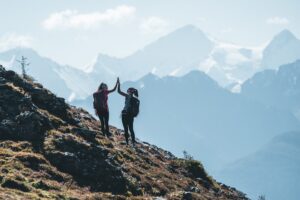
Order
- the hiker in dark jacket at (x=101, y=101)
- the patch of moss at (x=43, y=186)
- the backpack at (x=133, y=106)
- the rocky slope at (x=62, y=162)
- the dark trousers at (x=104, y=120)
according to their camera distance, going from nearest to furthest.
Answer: the patch of moss at (x=43, y=186) < the rocky slope at (x=62, y=162) < the backpack at (x=133, y=106) < the hiker in dark jacket at (x=101, y=101) < the dark trousers at (x=104, y=120)

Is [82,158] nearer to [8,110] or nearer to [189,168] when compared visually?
[8,110]

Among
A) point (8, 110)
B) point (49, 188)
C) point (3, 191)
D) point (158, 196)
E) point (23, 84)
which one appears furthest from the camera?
point (23, 84)

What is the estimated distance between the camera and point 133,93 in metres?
30.6

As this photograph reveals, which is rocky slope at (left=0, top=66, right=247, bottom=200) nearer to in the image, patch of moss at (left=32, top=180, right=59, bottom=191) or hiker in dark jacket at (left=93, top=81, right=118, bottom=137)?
patch of moss at (left=32, top=180, right=59, bottom=191)

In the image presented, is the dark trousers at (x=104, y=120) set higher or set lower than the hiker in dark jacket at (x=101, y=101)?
lower

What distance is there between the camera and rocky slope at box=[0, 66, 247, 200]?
19703 mm

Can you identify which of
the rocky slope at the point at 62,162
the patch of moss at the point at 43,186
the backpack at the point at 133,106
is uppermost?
the backpack at the point at 133,106

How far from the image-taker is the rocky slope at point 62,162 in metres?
19.7

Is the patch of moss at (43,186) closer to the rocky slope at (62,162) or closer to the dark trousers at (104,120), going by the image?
the rocky slope at (62,162)

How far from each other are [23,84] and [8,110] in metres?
3.79

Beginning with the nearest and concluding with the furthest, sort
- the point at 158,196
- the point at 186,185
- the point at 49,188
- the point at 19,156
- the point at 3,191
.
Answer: the point at 3,191 < the point at 49,188 < the point at 19,156 < the point at 158,196 < the point at 186,185

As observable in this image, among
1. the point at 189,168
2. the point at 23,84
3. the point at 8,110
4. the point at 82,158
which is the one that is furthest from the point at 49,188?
the point at 189,168

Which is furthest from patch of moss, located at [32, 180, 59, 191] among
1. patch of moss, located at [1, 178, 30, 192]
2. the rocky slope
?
patch of moss, located at [1, 178, 30, 192]

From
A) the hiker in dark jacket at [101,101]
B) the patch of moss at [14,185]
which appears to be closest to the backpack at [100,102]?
the hiker in dark jacket at [101,101]
